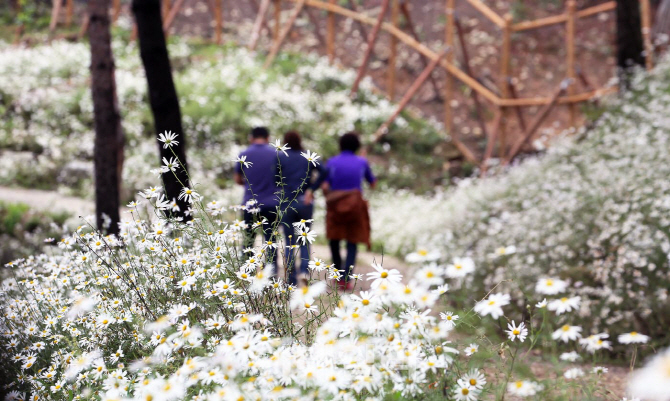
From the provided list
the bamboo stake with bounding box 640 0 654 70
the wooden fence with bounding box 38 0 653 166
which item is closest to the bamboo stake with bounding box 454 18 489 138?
the wooden fence with bounding box 38 0 653 166

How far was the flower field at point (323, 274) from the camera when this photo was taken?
1858 mm

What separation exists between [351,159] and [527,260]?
187 centimetres

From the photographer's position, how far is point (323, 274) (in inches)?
152

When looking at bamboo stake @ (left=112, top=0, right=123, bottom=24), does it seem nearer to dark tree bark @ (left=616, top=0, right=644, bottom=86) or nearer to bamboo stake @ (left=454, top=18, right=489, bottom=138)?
bamboo stake @ (left=454, top=18, right=489, bottom=138)

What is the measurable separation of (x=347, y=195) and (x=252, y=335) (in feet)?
12.8

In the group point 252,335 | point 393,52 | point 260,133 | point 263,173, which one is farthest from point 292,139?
point 393,52

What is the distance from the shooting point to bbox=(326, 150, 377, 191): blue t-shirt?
581 cm

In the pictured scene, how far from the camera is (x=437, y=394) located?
1.94m

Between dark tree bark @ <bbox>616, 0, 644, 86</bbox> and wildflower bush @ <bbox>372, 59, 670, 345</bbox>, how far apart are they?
16.0 inches

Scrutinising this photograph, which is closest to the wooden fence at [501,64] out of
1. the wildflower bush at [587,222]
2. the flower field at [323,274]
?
the flower field at [323,274]

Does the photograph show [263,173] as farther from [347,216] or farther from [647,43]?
[647,43]

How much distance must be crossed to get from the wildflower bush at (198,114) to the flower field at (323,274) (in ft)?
0.17

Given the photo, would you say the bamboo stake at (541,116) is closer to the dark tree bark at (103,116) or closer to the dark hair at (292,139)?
the dark hair at (292,139)

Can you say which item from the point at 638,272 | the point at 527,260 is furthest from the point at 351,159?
the point at 638,272
